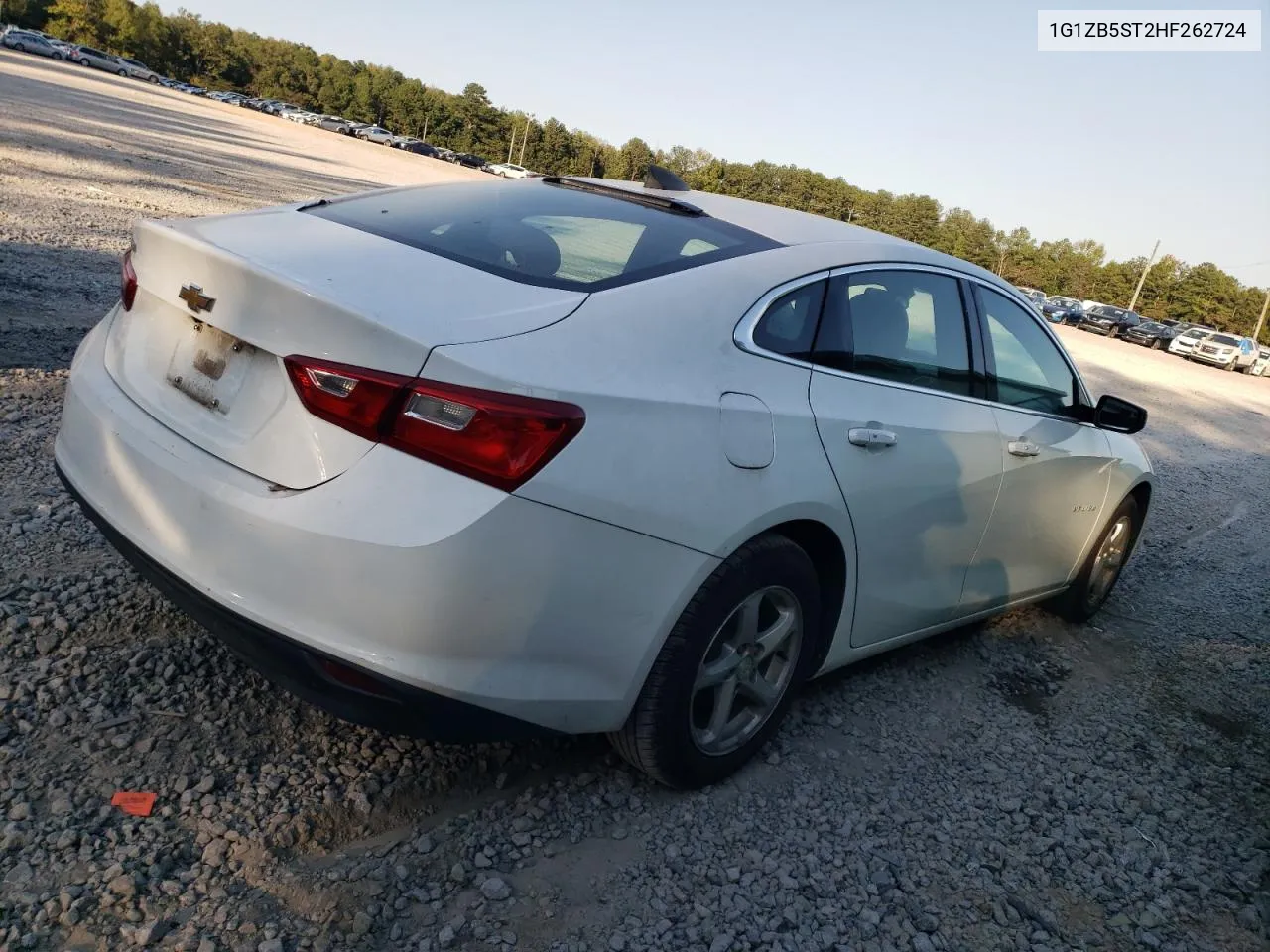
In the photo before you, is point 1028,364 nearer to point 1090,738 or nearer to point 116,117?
point 1090,738

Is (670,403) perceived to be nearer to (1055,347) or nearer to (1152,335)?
(1055,347)

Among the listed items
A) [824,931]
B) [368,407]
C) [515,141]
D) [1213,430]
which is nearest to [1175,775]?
[824,931]

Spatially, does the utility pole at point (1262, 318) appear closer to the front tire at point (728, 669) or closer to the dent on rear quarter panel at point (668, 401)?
the front tire at point (728, 669)

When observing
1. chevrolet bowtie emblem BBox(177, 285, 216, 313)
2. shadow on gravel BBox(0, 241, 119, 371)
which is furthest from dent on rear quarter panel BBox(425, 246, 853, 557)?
shadow on gravel BBox(0, 241, 119, 371)

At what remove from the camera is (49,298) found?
6.92m

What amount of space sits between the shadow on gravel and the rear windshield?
3364 millimetres

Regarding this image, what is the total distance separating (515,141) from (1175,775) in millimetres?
110262

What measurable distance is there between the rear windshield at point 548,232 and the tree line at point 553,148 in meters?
71.7

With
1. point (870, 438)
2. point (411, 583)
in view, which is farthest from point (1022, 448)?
point (411, 583)

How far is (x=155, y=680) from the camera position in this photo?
9.55 feet

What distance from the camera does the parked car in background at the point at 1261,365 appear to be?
128 feet

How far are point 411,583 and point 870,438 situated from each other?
1537mm

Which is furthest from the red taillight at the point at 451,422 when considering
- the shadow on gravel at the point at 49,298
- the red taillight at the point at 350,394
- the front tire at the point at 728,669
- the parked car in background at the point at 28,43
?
the parked car in background at the point at 28,43

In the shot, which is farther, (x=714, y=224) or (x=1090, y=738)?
(x=1090, y=738)
